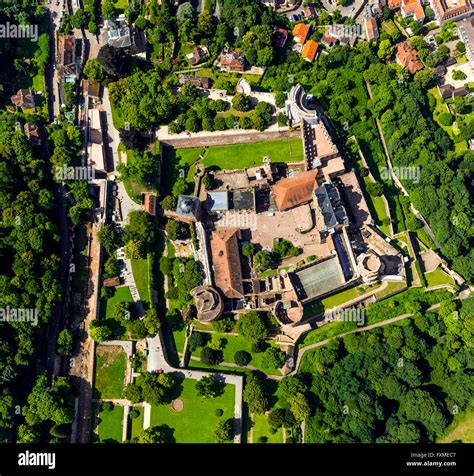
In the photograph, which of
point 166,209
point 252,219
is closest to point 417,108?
point 252,219

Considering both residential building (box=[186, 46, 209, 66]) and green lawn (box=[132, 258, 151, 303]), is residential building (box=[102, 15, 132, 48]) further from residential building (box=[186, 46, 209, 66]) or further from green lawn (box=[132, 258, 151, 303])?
green lawn (box=[132, 258, 151, 303])

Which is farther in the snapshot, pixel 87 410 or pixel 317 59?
pixel 317 59

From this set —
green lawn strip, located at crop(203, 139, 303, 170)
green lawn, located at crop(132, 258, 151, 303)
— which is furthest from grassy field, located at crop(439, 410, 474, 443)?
green lawn, located at crop(132, 258, 151, 303)

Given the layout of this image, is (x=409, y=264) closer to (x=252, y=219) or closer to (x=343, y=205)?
(x=343, y=205)

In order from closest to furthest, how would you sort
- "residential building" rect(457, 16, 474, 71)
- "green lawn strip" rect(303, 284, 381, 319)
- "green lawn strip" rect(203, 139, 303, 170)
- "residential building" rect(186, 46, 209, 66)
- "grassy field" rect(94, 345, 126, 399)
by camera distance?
1. "grassy field" rect(94, 345, 126, 399)
2. "green lawn strip" rect(303, 284, 381, 319)
3. "green lawn strip" rect(203, 139, 303, 170)
4. "residential building" rect(186, 46, 209, 66)
5. "residential building" rect(457, 16, 474, 71)

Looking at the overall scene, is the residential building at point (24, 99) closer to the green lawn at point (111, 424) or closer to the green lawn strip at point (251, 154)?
the green lawn strip at point (251, 154)

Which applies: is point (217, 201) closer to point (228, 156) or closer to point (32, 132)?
point (228, 156)
